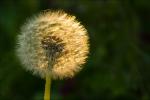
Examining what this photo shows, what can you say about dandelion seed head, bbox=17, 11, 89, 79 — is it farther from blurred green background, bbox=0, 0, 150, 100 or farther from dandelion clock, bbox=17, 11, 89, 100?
blurred green background, bbox=0, 0, 150, 100

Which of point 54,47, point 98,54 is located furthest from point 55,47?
point 98,54

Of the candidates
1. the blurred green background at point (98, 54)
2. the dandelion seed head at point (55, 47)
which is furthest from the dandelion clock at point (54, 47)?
the blurred green background at point (98, 54)

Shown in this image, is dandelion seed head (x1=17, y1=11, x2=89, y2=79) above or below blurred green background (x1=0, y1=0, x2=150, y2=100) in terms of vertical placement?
below

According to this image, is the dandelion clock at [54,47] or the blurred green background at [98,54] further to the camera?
the blurred green background at [98,54]

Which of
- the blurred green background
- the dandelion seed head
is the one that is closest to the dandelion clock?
the dandelion seed head

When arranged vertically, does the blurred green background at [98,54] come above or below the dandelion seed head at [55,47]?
above

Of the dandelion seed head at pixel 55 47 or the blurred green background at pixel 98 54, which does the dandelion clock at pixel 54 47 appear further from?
the blurred green background at pixel 98 54

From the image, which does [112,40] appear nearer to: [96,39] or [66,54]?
[96,39]

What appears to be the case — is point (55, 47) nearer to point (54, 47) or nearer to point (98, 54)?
point (54, 47)
